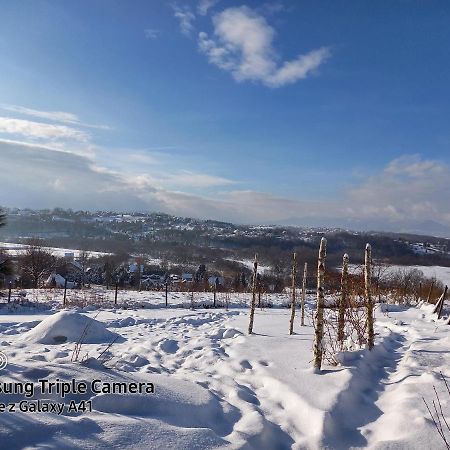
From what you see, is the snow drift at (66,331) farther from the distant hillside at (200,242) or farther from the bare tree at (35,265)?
the distant hillside at (200,242)

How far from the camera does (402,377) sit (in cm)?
650

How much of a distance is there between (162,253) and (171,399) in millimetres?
113708

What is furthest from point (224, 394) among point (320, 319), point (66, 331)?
point (66, 331)

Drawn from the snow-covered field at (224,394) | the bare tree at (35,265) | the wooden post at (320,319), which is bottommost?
the bare tree at (35,265)

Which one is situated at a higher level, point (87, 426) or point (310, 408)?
point (87, 426)

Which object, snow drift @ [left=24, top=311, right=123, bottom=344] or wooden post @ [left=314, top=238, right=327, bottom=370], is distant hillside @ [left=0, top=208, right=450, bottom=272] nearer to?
snow drift @ [left=24, top=311, right=123, bottom=344]

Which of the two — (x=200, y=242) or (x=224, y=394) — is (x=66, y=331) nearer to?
(x=224, y=394)

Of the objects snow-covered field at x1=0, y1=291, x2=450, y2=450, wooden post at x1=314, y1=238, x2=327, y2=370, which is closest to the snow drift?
snow-covered field at x1=0, y1=291, x2=450, y2=450

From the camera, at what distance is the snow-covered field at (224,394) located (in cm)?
370

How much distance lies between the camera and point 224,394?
5.77 m

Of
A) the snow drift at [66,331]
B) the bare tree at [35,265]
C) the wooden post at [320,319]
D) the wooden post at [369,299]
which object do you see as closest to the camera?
the wooden post at [320,319]

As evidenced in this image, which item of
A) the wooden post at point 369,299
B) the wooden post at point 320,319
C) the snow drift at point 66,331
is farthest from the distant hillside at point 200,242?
the wooden post at point 320,319

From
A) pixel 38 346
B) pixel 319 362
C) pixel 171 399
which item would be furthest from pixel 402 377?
pixel 38 346

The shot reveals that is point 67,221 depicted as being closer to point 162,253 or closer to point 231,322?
point 162,253
